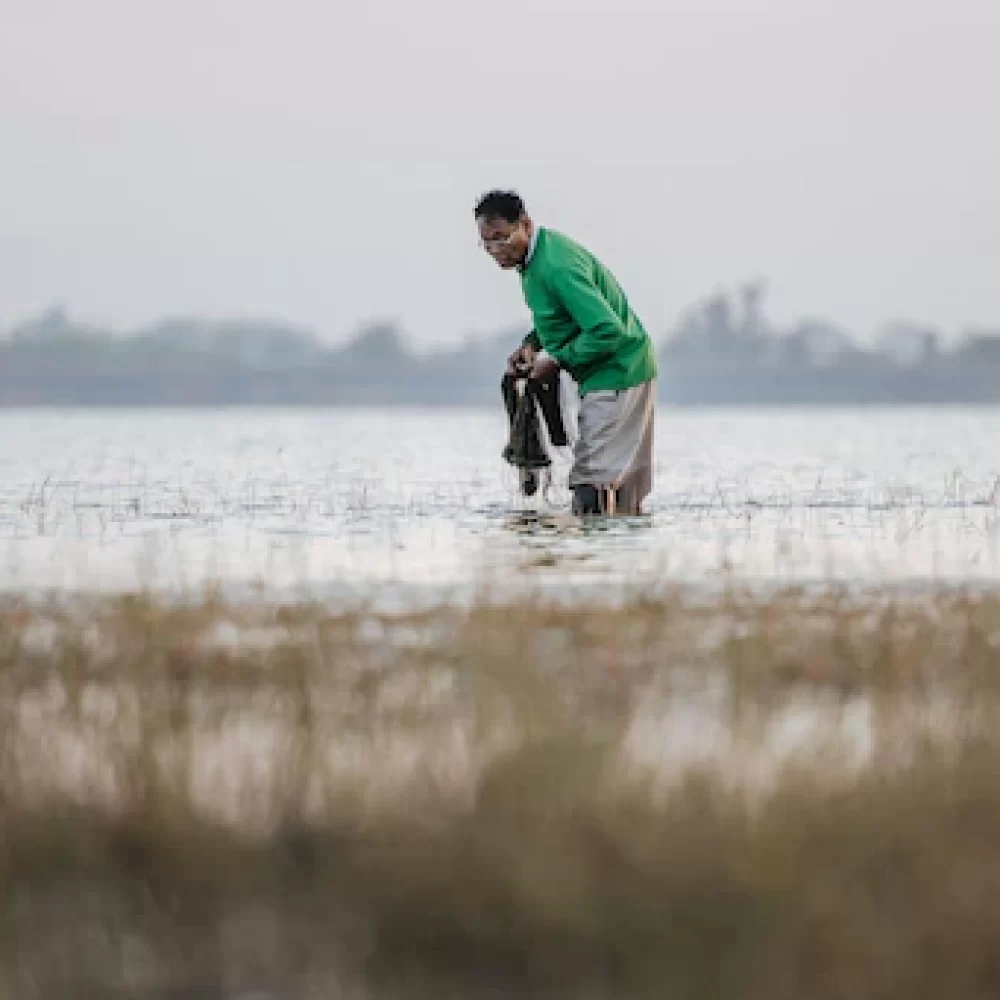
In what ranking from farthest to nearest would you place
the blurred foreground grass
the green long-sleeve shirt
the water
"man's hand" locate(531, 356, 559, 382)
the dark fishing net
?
the dark fishing net
"man's hand" locate(531, 356, 559, 382)
the green long-sleeve shirt
the water
the blurred foreground grass

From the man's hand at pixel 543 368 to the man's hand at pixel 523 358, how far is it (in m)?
0.05

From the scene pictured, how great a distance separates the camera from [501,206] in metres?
11.8

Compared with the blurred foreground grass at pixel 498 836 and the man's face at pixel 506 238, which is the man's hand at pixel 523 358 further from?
the blurred foreground grass at pixel 498 836

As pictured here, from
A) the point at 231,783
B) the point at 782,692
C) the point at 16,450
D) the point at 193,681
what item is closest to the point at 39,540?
the point at 193,681

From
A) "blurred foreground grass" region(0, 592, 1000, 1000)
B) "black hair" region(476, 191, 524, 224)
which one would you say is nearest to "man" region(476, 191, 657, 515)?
"black hair" region(476, 191, 524, 224)

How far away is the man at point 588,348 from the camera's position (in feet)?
39.1

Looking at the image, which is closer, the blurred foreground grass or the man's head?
the blurred foreground grass

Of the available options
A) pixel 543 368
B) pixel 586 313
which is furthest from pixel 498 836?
pixel 543 368

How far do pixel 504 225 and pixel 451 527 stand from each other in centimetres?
243

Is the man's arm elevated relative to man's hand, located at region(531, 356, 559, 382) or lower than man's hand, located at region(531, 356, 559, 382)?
elevated

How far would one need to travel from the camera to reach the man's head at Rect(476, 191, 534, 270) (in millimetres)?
11789

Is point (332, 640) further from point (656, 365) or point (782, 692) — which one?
point (656, 365)

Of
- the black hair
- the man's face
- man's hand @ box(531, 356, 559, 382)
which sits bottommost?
man's hand @ box(531, 356, 559, 382)

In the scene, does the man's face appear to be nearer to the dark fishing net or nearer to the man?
the man
